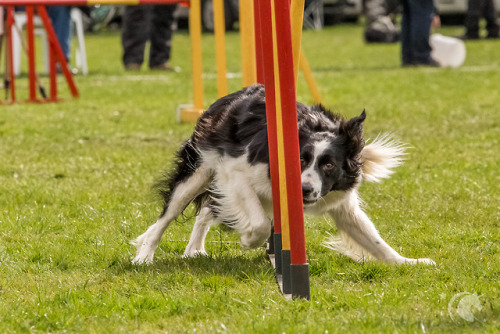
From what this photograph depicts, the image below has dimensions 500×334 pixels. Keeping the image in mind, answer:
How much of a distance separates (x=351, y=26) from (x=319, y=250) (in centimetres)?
2112

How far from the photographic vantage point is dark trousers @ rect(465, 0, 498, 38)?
19.0 m

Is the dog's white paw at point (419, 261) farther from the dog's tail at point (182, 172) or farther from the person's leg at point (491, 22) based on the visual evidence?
the person's leg at point (491, 22)

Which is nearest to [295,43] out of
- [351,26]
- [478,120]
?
[478,120]

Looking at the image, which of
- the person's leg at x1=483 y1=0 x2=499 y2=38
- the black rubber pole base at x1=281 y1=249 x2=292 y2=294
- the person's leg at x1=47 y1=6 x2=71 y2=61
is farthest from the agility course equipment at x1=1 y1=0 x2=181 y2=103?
the person's leg at x1=483 y1=0 x2=499 y2=38

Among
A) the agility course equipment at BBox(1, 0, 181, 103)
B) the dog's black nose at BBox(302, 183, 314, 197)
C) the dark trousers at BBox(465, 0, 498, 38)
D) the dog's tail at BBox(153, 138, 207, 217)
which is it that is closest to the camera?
the dog's black nose at BBox(302, 183, 314, 197)

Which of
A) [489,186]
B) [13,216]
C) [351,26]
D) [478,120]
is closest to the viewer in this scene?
[13,216]

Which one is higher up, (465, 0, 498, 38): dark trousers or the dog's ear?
the dog's ear

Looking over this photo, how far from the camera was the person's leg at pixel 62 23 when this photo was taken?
14648 mm

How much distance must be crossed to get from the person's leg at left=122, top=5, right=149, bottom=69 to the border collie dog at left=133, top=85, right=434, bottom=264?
10803mm

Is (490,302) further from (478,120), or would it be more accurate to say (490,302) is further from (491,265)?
(478,120)

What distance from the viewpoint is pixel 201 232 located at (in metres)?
4.93

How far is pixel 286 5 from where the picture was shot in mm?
3465

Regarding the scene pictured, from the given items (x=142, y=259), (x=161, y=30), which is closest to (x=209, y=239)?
(x=142, y=259)

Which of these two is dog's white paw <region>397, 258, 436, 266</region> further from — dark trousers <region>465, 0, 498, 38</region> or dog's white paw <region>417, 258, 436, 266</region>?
dark trousers <region>465, 0, 498, 38</region>
